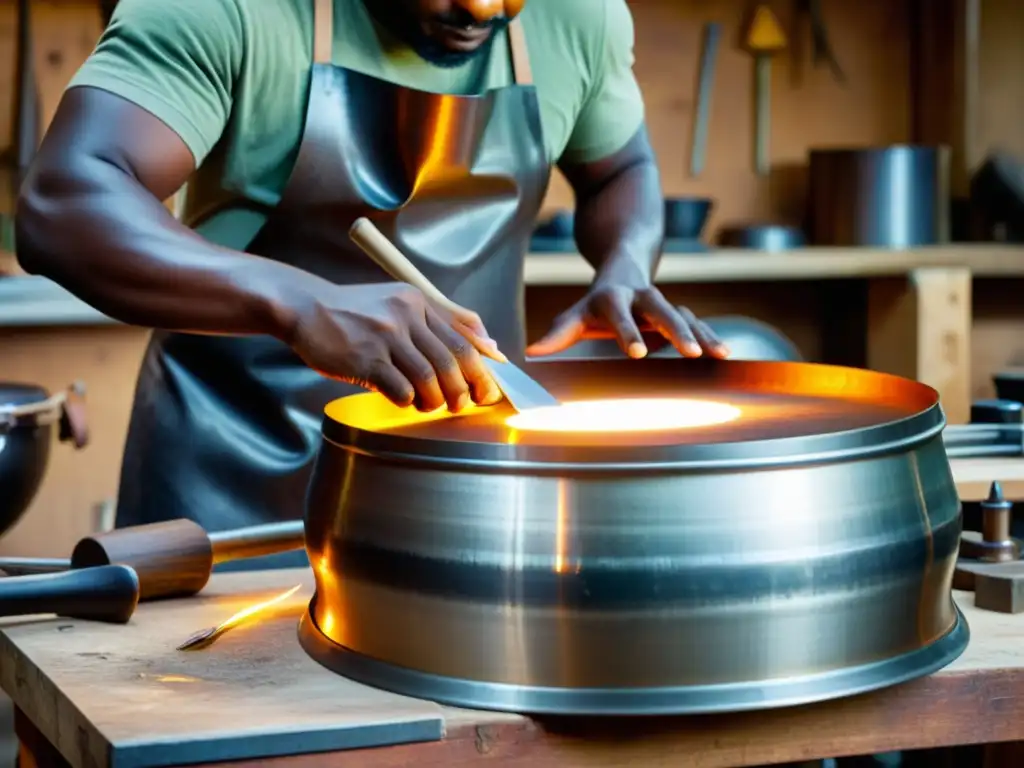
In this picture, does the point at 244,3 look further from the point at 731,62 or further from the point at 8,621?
the point at 731,62

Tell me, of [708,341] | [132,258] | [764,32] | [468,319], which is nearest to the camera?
[468,319]

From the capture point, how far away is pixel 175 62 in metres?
1.73

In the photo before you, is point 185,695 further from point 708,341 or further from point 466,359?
point 708,341

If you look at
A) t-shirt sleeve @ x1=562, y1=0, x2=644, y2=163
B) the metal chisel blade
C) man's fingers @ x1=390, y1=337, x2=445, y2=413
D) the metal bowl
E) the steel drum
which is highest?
t-shirt sleeve @ x1=562, y1=0, x2=644, y2=163

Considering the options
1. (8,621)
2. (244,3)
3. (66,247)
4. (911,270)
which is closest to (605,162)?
(244,3)

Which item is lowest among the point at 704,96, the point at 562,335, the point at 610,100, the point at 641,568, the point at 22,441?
the point at 22,441

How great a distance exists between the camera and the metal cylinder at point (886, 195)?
3891 millimetres

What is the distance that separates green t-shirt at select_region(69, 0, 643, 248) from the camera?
5.64 feet

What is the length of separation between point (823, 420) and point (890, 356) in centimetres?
269

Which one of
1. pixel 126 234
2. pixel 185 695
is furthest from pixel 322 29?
pixel 185 695

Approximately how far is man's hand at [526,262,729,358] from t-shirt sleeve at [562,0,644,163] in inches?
16.8

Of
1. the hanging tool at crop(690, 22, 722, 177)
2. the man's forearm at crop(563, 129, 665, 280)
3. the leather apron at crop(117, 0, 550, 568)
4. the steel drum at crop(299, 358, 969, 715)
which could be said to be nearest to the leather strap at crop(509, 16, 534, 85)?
the leather apron at crop(117, 0, 550, 568)

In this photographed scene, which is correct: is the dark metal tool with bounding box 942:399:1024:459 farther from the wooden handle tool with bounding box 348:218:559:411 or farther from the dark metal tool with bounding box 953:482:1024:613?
the wooden handle tool with bounding box 348:218:559:411

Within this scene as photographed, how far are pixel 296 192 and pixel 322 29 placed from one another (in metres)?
0.20
